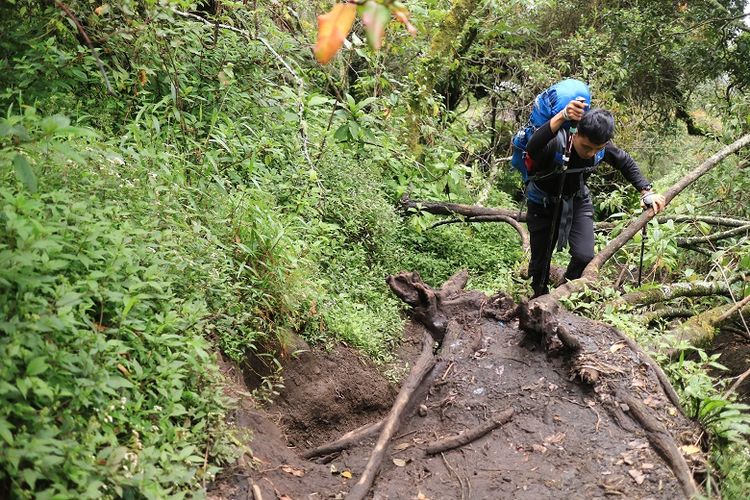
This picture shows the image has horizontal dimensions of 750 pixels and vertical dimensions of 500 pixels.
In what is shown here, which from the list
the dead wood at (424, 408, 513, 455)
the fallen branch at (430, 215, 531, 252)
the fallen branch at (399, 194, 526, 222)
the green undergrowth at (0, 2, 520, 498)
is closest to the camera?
the green undergrowth at (0, 2, 520, 498)

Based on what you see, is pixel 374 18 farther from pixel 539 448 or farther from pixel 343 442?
pixel 343 442

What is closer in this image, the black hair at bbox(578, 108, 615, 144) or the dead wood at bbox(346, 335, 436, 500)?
the dead wood at bbox(346, 335, 436, 500)

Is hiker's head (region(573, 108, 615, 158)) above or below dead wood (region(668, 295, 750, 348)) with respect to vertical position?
above

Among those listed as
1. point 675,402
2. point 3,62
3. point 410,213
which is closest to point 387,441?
point 675,402

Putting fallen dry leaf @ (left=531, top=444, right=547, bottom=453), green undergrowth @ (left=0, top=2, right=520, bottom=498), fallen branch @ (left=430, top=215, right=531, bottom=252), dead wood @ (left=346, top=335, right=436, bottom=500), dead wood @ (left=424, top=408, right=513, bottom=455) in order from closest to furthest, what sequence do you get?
green undergrowth @ (left=0, top=2, right=520, bottom=498) → dead wood @ (left=346, top=335, right=436, bottom=500) → fallen dry leaf @ (left=531, top=444, right=547, bottom=453) → dead wood @ (left=424, top=408, right=513, bottom=455) → fallen branch @ (left=430, top=215, right=531, bottom=252)

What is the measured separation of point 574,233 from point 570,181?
0.57 metres

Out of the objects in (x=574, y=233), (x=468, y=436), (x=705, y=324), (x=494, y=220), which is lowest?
(x=468, y=436)

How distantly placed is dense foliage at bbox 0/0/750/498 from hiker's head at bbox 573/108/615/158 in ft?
4.78

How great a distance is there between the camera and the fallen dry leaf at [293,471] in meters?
3.84

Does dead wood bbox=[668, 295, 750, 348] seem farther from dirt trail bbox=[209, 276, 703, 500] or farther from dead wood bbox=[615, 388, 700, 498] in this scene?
dead wood bbox=[615, 388, 700, 498]

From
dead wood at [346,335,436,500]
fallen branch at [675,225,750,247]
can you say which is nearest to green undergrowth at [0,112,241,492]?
dead wood at [346,335,436,500]

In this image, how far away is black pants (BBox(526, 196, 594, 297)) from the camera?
19.8ft

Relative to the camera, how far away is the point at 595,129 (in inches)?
204

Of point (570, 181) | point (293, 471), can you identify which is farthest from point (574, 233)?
point (293, 471)
